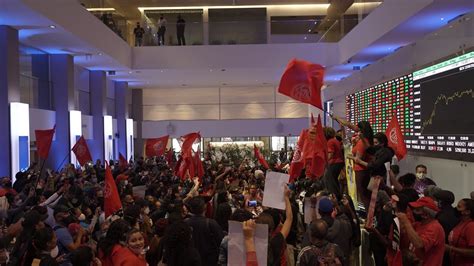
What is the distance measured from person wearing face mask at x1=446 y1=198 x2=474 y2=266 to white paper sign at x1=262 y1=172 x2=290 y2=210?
5.20 feet

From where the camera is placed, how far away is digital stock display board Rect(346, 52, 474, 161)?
327 inches

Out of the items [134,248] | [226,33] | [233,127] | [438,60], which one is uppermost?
[226,33]

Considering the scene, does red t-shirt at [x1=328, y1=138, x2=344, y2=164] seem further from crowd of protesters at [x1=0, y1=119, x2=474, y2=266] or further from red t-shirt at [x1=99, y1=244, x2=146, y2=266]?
red t-shirt at [x1=99, y1=244, x2=146, y2=266]

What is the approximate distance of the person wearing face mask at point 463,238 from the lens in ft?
16.1

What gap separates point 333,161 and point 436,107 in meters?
2.60

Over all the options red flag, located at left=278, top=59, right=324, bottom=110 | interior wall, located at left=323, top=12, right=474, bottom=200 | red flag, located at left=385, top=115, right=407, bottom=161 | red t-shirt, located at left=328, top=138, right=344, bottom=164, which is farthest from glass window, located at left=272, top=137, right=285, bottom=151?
red flag, located at left=278, top=59, right=324, bottom=110

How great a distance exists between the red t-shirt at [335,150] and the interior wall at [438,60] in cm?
196

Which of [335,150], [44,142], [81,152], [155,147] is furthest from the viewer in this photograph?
[155,147]

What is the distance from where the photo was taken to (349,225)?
5449 millimetres

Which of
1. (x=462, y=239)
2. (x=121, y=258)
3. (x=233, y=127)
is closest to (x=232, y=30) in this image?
(x=233, y=127)

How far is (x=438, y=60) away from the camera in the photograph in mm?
9406

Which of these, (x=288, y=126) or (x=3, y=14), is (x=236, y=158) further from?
(x=3, y=14)

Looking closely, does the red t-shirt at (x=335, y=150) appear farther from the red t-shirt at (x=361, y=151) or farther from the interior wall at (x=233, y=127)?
the interior wall at (x=233, y=127)

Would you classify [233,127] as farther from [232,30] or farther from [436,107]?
[436,107]
